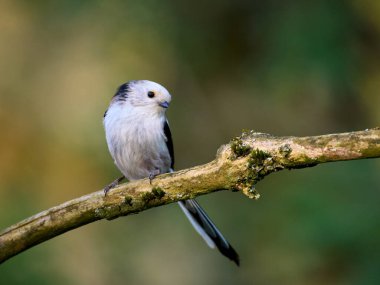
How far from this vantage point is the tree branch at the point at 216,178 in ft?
10.1

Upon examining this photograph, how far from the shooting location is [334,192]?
5.54m

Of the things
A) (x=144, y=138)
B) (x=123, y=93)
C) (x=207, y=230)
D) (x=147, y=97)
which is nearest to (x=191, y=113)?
(x=123, y=93)

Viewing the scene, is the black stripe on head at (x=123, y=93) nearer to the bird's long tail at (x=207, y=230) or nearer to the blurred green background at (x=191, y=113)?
the bird's long tail at (x=207, y=230)

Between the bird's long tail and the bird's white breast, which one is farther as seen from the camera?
the bird's white breast

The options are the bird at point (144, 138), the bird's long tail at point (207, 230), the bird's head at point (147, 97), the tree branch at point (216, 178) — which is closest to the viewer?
the tree branch at point (216, 178)

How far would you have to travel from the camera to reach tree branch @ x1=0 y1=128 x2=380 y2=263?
3084 millimetres

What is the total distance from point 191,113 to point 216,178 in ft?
13.1

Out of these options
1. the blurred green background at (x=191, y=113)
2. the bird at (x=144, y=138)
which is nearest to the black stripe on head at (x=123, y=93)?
the bird at (x=144, y=138)

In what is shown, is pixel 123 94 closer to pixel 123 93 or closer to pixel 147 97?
pixel 123 93

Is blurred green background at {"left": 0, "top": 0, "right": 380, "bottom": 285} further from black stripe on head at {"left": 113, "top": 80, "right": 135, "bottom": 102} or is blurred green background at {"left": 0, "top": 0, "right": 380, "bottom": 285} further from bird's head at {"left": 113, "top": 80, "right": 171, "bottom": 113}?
bird's head at {"left": 113, "top": 80, "right": 171, "bottom": 113}

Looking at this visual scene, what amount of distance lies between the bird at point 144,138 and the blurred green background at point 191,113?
102 cm

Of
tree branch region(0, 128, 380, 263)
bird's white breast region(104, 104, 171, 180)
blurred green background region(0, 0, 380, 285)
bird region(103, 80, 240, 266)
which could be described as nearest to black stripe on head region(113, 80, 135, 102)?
bird region(103, 80, 240, 266)

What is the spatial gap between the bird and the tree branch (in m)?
1.14

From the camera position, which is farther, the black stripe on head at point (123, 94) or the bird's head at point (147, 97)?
the black stripe on head at point (123, 94)
